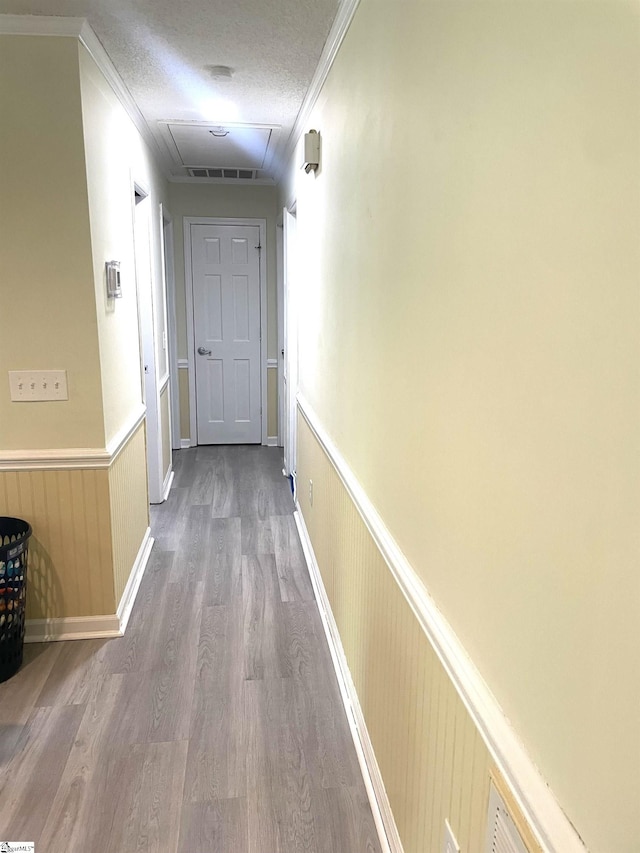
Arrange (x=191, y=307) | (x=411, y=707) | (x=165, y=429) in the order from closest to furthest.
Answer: (x=411, y=707) < (x=165, y=429) < (x=191, y=307)

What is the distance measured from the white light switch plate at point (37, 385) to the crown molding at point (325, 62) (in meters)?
1.61

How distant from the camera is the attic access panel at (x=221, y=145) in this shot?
11.4 feet

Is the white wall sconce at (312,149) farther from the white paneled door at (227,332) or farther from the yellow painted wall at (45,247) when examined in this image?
the white paneled door at (227,332)

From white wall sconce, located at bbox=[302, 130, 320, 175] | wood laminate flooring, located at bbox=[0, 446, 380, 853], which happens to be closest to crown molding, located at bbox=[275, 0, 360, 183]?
white wall sconce, located at bbox=[302, 130, 320, 175]

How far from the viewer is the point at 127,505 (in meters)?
2.89

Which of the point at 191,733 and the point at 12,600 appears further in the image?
the point at 12,600

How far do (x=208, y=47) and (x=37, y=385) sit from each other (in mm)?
1491

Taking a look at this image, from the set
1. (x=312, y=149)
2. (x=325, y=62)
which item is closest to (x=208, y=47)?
(x=325, y=62)

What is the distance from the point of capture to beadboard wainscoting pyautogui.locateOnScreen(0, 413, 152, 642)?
2.43 meters

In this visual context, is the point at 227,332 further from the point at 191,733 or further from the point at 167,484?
the point at 191,733

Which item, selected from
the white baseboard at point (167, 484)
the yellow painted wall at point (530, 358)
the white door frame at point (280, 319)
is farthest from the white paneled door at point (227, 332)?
the yellow painted wall at point (530, 358)

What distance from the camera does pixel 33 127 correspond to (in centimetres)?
217

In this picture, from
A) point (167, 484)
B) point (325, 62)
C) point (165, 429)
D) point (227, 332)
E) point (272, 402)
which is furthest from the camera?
point (272, 402)

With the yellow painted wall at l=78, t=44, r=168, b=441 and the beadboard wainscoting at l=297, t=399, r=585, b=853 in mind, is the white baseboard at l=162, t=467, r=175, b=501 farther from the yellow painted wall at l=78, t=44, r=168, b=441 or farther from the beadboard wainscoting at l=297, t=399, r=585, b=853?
the beadboard wainscoting at l=297, t=399, r=585, b=853
